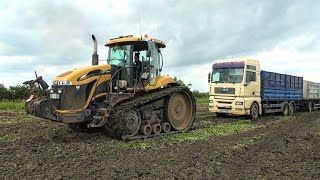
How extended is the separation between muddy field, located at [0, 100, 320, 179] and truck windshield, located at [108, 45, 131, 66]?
2.42 metres

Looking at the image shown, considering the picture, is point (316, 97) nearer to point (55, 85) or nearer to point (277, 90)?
point (277, 90)

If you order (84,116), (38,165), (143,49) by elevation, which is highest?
(143,49)

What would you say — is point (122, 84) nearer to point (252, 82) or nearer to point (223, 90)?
point (223, 90)

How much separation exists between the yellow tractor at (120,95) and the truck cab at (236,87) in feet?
21.5

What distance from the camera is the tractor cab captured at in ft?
41.5

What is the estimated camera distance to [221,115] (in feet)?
75.4

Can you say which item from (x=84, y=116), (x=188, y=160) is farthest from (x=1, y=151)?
(x=188, y=160)

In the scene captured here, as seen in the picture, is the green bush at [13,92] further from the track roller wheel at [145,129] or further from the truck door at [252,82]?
the track roller wheel at [145,129]

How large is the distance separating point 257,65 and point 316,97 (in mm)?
13074

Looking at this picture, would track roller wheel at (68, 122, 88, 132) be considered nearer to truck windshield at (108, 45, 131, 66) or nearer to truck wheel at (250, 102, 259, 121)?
truck windshield at (108, 45, 131, 66)

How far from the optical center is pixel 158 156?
9641 mm

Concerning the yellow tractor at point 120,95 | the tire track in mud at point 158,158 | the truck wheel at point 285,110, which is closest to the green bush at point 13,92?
the truck wheel at point 285,110

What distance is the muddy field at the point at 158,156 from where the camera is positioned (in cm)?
788

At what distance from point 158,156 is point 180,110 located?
5.16m
